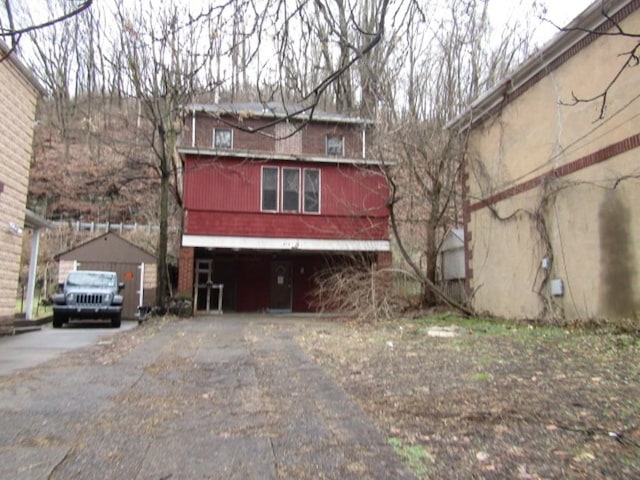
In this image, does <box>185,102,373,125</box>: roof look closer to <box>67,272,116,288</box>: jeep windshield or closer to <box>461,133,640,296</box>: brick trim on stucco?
<box>461,133,640,296</box>: brick trim on stucco

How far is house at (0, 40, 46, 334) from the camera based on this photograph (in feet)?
36.6

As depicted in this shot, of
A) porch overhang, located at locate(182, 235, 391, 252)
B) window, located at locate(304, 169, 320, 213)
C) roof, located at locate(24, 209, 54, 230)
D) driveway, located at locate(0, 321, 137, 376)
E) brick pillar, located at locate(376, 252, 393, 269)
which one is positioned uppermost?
window, located at locate(304, 169, 320, 213)

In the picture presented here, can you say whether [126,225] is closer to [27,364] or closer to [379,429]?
[27,364]

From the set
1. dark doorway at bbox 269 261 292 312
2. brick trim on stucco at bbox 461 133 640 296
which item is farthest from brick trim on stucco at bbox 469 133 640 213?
dark doorway at bbox 269 261 292 312

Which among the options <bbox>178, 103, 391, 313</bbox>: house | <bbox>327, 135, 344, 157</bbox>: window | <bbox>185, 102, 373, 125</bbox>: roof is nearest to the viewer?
<bbox>185, 102, 373, 125</bbox>: roof

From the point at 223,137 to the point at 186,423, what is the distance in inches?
766

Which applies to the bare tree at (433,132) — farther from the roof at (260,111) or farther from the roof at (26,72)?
the roof at (26,72)

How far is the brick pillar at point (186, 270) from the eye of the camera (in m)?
17.7

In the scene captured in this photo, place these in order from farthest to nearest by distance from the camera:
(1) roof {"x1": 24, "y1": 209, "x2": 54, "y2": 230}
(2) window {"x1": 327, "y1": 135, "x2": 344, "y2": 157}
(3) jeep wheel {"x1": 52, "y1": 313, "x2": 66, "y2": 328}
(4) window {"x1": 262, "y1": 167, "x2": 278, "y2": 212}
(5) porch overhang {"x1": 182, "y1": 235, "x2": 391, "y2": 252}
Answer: (2) window {"x1": 327, "y1": 135, "x2": 344, "y2": 157}
(4) window {"x1": 262, "y1": 167, "x2": 278, "y2": 212}
(5) porch overhang {"x1": 182, "y1": 235, "x2": 391, "y2": 252}
(3) jeep wheel {"x1": 52, "y1": 313, "x2": 66, "y2": 328}
(1) roof {"x1": 24, "y1": 209, "x2": 54, "y2": 230}

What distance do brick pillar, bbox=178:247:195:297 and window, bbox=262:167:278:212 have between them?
124 inches

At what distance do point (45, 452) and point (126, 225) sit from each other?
3343cm

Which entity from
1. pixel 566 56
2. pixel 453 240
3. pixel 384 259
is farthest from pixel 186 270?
pixel 566 56

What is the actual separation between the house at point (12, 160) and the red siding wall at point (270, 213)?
20.6 ft

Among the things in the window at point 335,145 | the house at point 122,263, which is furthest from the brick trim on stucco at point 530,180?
the house at point 122,263
